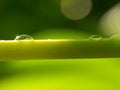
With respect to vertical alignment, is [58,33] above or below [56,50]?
above

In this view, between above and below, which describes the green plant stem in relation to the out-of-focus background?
below

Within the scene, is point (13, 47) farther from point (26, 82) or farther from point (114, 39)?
point (26, 82)

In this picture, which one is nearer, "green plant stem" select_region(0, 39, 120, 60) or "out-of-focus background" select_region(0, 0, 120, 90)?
"green plant stem" select_region(0, 39, 120, 60)

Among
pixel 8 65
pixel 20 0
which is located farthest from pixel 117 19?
pixel 8 65

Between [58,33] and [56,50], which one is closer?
[56,50]
